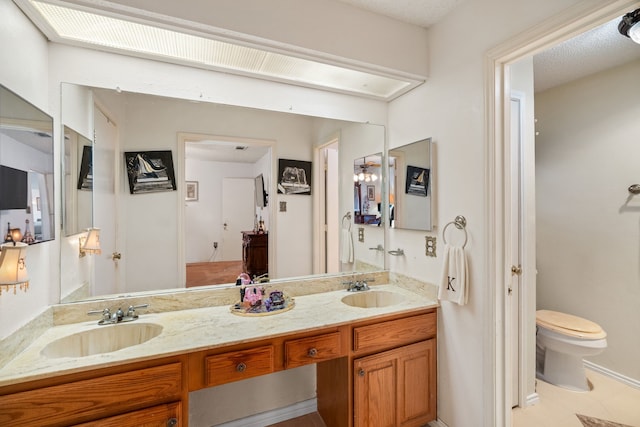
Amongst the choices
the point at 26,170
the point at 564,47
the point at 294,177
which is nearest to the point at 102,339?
the point at 26,170

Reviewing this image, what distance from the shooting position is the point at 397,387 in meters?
1.61

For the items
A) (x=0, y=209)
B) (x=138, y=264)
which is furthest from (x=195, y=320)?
(x=0, y=209)

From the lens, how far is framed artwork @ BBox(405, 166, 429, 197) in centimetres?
184

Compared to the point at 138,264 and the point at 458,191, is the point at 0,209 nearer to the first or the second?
the point at 138,264

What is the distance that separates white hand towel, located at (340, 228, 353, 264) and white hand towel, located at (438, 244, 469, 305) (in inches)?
27.7

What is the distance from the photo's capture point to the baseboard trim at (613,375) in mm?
2135

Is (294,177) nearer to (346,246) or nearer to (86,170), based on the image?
(346,246)

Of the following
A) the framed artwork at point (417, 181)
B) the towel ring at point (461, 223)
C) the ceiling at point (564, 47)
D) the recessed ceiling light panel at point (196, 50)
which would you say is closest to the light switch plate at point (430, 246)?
the towel ring at point (461, 223)

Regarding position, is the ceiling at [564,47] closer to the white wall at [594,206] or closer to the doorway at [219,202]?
the white wall at [594,206]

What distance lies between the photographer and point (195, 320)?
1.47m

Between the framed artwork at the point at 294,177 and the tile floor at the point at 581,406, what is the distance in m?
2.10

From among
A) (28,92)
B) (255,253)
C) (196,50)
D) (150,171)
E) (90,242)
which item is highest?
(196,50)

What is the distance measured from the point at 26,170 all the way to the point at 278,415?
1.93m

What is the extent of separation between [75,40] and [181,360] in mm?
1624
